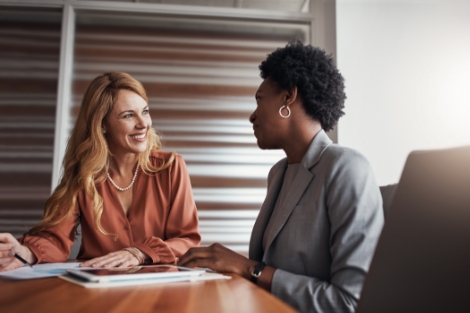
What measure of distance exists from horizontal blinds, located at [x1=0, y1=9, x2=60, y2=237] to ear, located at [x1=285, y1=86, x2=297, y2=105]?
2.16 metres

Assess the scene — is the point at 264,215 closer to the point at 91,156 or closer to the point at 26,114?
the point at 91,156

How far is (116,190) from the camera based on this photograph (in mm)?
2053

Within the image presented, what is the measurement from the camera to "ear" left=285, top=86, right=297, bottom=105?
1.47 meters

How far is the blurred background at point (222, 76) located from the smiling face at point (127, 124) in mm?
911

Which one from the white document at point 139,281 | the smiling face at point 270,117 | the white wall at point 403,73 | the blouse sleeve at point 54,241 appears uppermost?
the white wall at point 403,73

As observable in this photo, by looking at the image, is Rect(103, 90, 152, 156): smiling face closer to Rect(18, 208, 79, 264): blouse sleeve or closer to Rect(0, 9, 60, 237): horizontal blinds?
Rect(18, 208, 79, 264): blouse sleeve

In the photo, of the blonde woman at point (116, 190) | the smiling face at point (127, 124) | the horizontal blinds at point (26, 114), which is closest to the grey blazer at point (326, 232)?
the blonde woman at point (116, 190)

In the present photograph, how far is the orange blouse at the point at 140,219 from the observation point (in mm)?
1884

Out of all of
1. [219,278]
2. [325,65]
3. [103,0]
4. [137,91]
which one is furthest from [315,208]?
[103,0]

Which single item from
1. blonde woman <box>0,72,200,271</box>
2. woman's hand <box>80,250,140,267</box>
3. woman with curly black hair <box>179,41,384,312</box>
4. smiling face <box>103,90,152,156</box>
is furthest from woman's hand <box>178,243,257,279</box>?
smiling face <box>103,90,152,156</box>

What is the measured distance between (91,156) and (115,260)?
0.86 metres

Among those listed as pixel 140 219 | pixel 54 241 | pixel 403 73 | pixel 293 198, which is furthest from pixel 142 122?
pixel 403 73

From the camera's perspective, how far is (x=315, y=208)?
1.20m

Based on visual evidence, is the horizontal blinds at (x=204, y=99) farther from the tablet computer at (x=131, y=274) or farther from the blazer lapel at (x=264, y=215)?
the tablet computer at (x=131, y=274)
